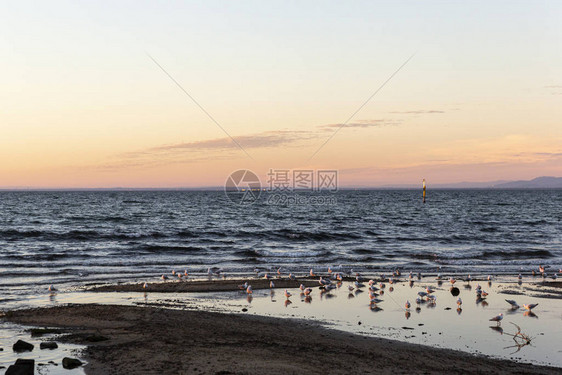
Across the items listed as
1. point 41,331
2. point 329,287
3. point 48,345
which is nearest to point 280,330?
point 48,345

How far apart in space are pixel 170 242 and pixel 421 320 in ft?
85.7

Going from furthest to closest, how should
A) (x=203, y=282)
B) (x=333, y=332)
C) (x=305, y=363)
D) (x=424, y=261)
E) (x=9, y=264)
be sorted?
(x=424, y=261) < (x=9, y=264) < (x=203, y=282) < (x=333, y=332) < (x=305, y=363)

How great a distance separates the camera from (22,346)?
1004 cm

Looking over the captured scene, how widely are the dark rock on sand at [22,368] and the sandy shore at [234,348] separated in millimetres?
1070

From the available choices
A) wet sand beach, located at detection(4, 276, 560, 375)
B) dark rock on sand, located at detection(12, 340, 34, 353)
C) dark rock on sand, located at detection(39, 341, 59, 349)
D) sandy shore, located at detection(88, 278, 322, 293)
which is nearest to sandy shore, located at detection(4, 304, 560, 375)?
wet sand beach, located at detection(4, 276, 560, 375)

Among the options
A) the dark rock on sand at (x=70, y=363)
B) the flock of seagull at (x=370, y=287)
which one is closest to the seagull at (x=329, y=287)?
the flock of seagull at (x=370, y=287)

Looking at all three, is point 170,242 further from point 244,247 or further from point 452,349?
point 452,349

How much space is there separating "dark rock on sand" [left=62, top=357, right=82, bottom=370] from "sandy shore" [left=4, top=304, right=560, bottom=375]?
0.30 metres

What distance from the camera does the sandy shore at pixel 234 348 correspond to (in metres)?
9.20

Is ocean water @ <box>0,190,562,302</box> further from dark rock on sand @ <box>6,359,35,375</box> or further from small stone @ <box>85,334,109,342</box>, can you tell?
dark rock on sand @ <box>6,359,35,375</box>

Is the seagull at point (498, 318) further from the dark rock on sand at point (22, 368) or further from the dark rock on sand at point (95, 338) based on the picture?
the dark rock on sand at point (22, 368)

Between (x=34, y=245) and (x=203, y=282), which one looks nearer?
(x=203, y=282)

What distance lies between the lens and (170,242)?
120 feet

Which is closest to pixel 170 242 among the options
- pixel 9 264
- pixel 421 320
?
pixel 9 264
